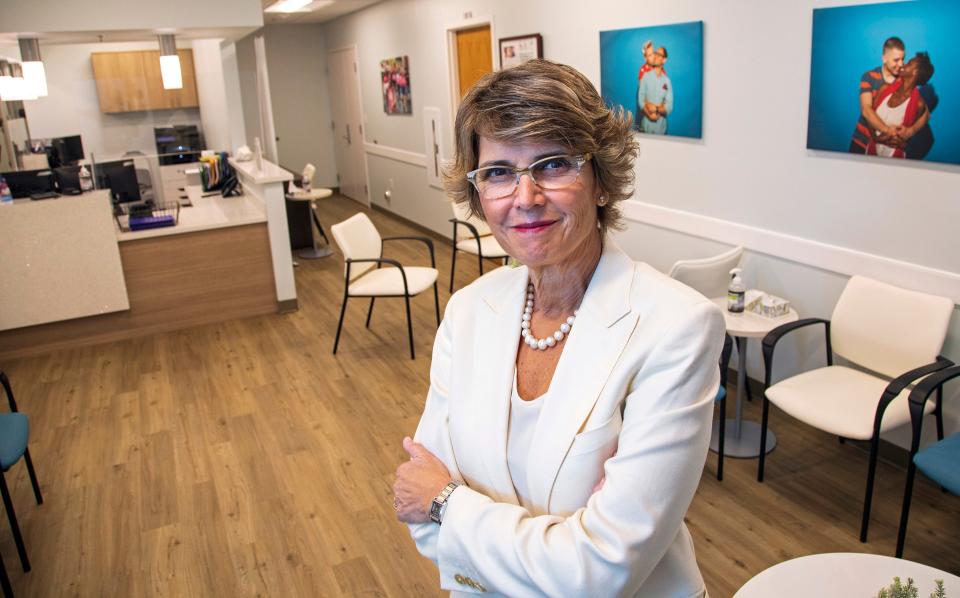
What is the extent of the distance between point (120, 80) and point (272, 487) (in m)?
6.12

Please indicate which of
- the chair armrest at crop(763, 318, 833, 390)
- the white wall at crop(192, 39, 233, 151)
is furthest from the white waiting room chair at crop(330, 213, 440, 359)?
the white wall at crop(192, 39, 233, 151)

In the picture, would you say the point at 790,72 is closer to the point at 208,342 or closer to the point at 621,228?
the point at 621,228

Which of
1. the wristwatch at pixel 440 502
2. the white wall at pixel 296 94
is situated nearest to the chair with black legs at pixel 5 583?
the wristwatch at pixel 440 502

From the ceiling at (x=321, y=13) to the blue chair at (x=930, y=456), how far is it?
278 inches

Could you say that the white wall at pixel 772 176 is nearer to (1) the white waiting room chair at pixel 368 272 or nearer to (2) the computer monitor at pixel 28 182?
(1) the white waiting room chair at pixel 368 272

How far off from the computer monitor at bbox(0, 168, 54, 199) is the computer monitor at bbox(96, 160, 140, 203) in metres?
0.79

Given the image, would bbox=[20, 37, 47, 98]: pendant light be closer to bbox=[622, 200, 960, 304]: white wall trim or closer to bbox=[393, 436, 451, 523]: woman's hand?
bbox=[622, 200, 960, 304]: white wall trim

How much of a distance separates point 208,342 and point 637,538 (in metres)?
5.21

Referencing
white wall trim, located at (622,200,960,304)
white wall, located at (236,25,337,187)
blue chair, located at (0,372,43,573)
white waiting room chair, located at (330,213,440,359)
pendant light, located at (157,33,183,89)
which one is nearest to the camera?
blue chair, located at (0,372,43,573)

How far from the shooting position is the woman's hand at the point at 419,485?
1.35 m

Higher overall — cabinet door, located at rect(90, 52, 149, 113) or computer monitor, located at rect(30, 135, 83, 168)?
cabinet door, located at rect(90, 52, 149, 113)

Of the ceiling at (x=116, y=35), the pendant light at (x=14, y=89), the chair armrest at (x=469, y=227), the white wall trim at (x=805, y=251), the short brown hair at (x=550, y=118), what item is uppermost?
the ceiling at (x=116, y=35)

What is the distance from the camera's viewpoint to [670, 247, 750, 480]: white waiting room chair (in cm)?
357

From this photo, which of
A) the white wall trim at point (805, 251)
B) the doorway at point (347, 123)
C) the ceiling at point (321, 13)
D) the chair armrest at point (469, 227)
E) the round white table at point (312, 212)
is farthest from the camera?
the doorway at point (347, 123)
